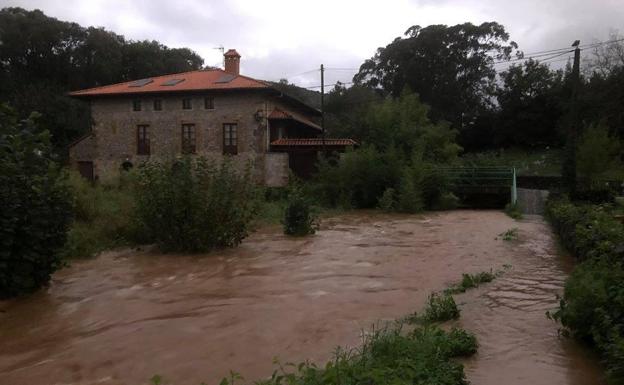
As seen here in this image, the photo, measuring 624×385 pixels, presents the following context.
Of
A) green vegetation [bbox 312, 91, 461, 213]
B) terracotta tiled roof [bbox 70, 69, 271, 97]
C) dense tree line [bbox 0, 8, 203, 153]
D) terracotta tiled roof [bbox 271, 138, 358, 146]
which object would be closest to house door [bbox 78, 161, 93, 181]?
terracotta tiled roof [bbox 70, 69, 271, 97]

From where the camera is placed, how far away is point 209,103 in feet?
101

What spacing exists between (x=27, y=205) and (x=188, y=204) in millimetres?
3756

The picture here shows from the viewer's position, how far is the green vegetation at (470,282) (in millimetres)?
7250

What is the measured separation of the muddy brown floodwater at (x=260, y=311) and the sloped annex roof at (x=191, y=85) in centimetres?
1938

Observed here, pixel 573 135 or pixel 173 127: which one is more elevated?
pixel 173 127

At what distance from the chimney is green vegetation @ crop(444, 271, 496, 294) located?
2903 centimetres

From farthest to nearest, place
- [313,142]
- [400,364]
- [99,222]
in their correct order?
[313,142] < [99,222] < [400,364]

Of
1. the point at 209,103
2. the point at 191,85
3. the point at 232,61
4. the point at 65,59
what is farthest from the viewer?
the point at 65,59

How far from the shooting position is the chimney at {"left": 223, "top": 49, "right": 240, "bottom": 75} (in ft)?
114

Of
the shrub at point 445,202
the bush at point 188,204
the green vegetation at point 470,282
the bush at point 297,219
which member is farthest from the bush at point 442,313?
the shrub at point 445,202

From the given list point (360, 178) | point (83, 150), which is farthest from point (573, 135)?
point (83, 150)

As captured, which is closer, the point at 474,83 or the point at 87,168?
the point at 87,168

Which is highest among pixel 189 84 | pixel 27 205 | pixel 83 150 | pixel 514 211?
pixel 189 84

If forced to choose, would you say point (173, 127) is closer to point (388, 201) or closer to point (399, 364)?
point (388, 201)
